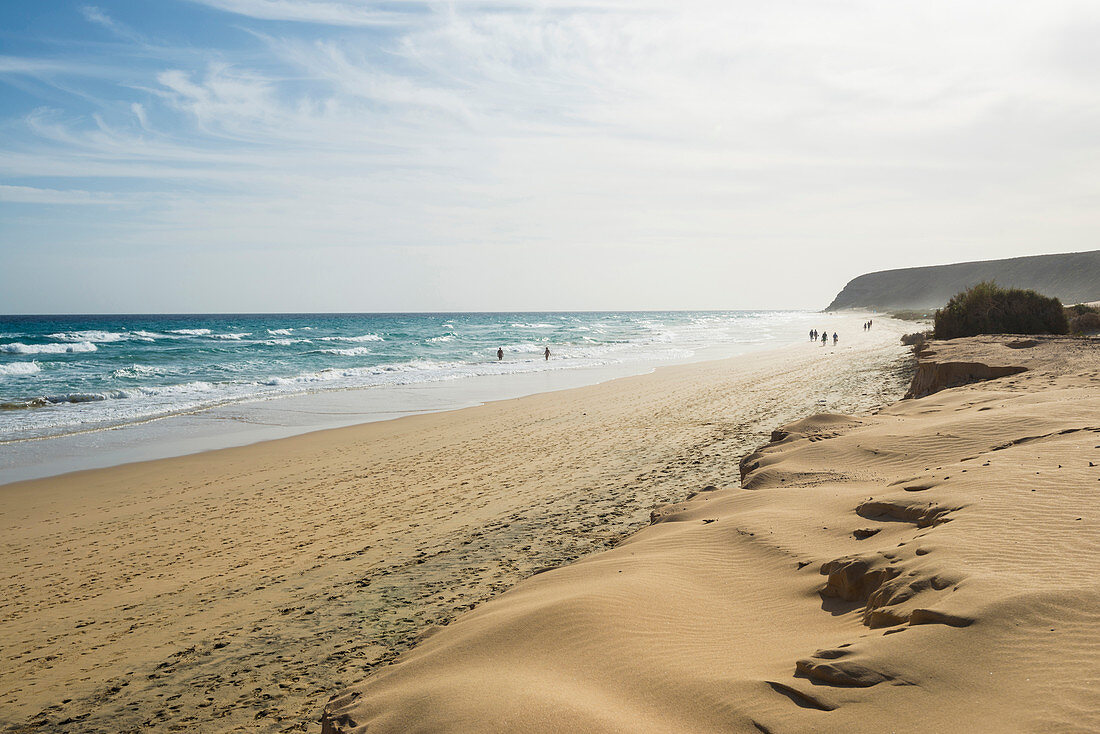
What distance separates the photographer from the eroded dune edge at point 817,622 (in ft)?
8.70

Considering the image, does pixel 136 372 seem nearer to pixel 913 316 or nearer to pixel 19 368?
pixel 19 368

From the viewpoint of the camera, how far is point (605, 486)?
922 cm

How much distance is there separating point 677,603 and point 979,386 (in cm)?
1000

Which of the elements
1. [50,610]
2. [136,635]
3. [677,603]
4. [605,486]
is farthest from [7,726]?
[605,486]

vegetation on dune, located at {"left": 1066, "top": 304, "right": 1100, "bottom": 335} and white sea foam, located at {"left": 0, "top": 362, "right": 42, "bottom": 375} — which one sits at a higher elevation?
vegetation on dune, located at {"left": 1066, "top": 304, "right": 1100, "bottom": 335}

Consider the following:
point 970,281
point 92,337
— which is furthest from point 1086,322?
point 970,281

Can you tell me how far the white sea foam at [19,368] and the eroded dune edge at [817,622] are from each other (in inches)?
1340

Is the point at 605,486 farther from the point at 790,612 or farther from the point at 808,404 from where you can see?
the point at 808,404

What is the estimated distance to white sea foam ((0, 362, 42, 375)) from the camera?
→ 28.7 m

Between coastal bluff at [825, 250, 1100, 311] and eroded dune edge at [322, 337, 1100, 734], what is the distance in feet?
220

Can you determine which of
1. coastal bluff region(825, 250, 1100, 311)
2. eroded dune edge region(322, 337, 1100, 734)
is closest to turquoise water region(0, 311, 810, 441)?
eroded dune edge region(322, 337, 1100, 734)

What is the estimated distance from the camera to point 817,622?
365cm

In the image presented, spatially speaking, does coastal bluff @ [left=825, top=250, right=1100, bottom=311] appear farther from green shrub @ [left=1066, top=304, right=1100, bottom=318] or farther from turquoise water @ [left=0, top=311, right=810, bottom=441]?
turquoise water @ [left=0, top=311, right=810, bottom=441]

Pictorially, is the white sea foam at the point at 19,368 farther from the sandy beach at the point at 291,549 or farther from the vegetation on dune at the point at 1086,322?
the vegetation on dune at the point at 1086,322
